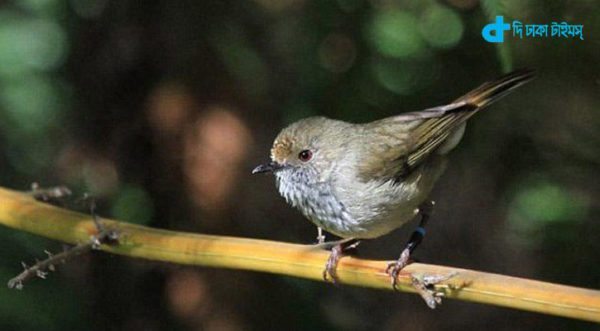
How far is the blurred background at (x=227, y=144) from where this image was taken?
381cm

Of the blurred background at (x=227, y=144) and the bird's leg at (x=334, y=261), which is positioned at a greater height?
the blurred background at (x=227, y=144)

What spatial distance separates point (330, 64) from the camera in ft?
12.8

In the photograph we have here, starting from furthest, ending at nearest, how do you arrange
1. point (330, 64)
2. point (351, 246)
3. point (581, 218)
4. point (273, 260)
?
point (330, 64) < point (581, 218) < point (351, 246) < point (273, 260)

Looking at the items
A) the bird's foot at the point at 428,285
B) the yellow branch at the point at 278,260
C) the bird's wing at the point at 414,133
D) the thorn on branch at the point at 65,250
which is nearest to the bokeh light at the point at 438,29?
the bird's wing at the point at 414,133

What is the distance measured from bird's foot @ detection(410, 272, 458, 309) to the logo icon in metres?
1.00

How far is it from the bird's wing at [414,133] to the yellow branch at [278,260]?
42 centimetres

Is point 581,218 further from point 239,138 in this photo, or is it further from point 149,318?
point 149,318

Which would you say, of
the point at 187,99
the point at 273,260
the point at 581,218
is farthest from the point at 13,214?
the point at 581,218

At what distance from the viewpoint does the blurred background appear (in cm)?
381

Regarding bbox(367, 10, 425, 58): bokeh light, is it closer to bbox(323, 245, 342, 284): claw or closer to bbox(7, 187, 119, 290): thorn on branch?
bbox(323, 245, 342, 284): claw

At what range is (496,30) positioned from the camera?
3.34 m

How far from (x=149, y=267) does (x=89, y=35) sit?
1.14 metres

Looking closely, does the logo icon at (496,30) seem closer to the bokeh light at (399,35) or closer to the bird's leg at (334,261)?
the bokeh light at (399,35)

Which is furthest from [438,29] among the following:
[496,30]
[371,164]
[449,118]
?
[371,164]
